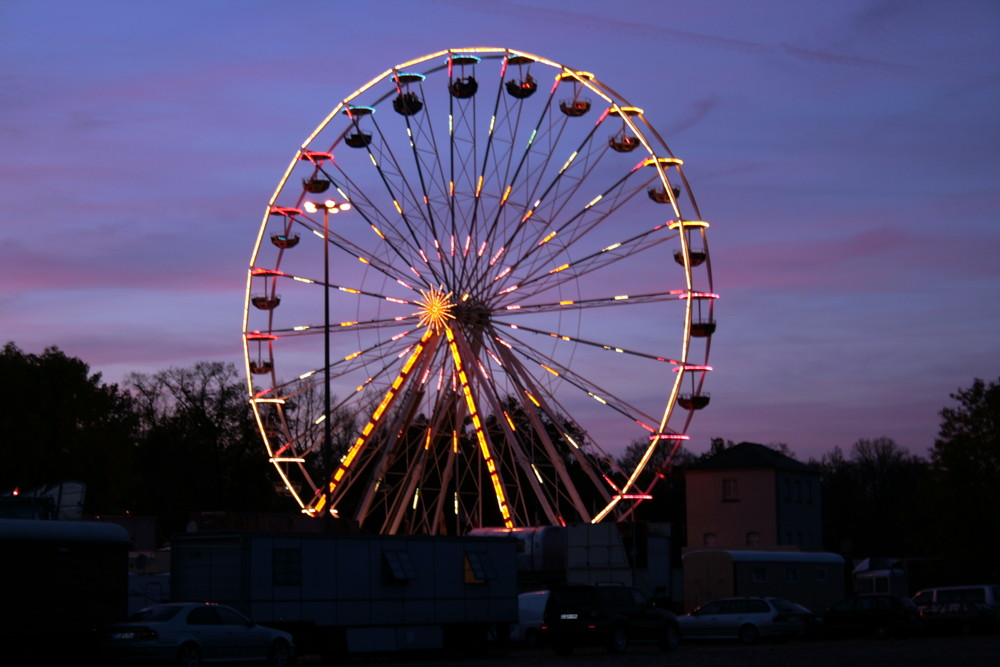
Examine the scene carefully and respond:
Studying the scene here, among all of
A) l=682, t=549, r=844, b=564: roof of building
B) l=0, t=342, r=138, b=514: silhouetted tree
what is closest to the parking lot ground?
l=682, t=549, r=844, b=564: roof of building

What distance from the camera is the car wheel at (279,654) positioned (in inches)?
1022

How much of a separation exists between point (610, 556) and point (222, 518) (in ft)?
37.8

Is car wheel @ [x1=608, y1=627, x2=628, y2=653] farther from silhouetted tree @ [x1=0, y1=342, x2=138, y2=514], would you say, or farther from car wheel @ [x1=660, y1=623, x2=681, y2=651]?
silhouetted tree @ [x1=0, y1=342, x2=138, y2=514]

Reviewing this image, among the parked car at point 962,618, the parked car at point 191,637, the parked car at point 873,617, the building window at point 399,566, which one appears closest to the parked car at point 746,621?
the parked car at point 873,617

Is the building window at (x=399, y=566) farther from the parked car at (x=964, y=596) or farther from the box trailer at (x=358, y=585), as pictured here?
the parked car at (x=964, y=596)

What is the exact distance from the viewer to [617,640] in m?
31.8

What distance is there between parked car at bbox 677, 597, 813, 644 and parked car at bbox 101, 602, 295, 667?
15.4 m

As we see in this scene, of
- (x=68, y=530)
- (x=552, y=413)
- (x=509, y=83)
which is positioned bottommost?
(x=68, y=530)

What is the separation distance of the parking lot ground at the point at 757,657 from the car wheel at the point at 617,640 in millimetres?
203

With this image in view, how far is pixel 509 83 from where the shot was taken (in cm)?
4541

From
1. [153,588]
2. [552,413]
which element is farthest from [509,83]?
[153,588]

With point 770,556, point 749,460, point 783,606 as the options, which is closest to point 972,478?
point 749,460

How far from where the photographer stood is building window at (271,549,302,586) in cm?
2817

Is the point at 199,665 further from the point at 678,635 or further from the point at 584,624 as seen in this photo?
the point at 678,635
